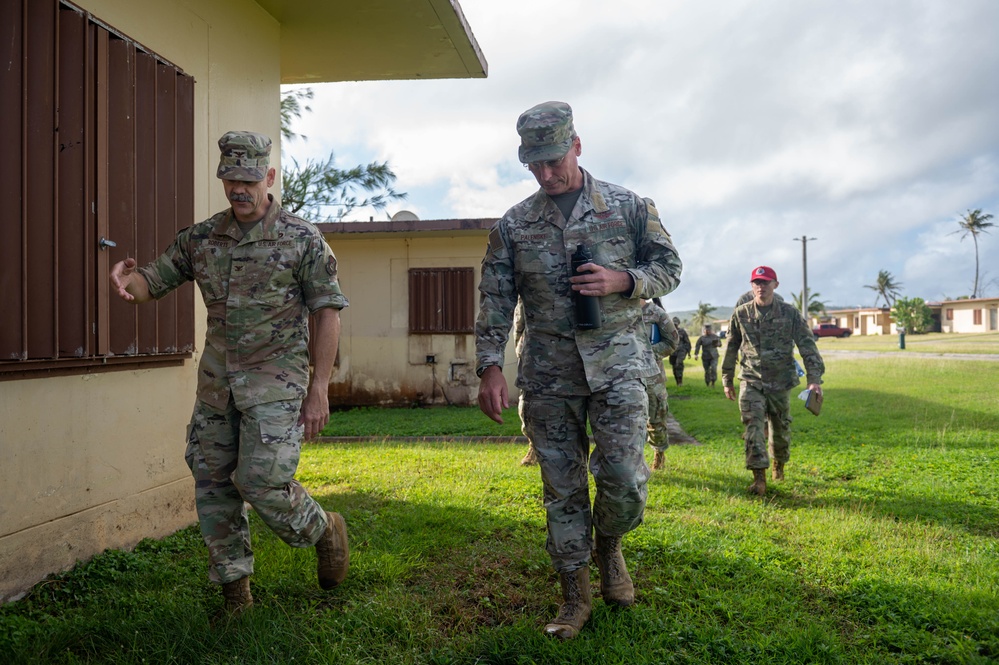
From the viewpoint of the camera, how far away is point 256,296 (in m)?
3.25

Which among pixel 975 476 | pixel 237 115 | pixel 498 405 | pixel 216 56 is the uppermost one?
pixel 216 56

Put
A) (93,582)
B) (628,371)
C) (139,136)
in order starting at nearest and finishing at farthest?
1. (628,371)
2. (93,582)
3. (139,136)

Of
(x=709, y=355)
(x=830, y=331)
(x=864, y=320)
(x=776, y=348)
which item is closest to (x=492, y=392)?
(x=776, y=348)

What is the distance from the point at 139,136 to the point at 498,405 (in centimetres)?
289

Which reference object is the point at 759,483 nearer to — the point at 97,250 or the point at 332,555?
the point at 332,555

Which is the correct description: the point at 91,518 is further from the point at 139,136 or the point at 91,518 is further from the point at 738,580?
the point at 738,580

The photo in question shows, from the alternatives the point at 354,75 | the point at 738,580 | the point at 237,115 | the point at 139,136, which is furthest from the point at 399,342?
the point at 738,580

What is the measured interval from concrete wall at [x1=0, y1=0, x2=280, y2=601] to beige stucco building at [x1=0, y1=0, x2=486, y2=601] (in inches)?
0.4

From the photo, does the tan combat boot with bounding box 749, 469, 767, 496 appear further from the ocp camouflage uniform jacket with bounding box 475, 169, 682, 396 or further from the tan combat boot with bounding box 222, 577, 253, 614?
the tan combat boot with bounding box 222, 577, 253, 614

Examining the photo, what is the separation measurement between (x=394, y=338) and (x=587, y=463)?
10.8 m

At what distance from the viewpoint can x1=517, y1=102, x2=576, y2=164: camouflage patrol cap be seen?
325cm

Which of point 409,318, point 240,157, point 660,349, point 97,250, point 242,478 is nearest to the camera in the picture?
point 242,478

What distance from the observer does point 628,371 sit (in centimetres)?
331

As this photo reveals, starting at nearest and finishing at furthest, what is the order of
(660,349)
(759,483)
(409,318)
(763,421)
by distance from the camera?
(759,483), (763,421), (660,349), (409,318)
